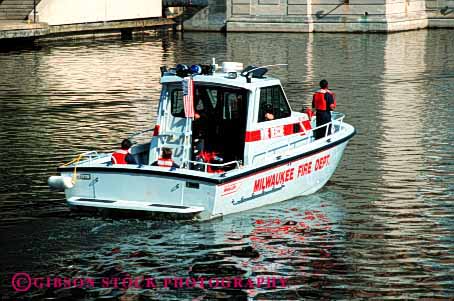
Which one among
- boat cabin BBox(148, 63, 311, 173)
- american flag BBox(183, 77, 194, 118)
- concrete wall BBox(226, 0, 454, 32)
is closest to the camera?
american flag BBox(183, 77, 194, 118)

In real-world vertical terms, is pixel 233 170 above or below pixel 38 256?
above

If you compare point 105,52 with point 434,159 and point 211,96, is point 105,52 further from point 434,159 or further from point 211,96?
point 211,96

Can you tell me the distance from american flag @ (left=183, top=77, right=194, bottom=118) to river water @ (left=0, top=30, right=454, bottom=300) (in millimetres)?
2504

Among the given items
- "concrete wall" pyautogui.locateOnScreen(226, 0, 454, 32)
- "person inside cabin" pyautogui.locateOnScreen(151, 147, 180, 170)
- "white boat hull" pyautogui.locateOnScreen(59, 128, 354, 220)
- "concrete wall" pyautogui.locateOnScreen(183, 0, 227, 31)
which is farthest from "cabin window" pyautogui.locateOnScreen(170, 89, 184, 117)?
"concrete wall" pyautogui.locateOnScreen(183, 0, 227, 31)

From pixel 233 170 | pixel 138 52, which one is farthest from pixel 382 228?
pixel 138 52

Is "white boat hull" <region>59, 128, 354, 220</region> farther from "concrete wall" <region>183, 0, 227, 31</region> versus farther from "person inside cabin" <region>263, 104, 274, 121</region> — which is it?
"concrete wall" <region>183, 0, 227, 31</region>

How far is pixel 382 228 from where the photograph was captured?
23297 millimetres

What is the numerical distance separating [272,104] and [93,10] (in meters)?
49.4

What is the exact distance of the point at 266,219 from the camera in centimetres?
2369

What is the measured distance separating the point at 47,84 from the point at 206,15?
109 feet

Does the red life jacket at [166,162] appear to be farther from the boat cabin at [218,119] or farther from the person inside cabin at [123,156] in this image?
the person inside cabin at [123,156]

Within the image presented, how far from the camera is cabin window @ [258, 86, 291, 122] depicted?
80.6 ft

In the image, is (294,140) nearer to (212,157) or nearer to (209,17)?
(212,157)

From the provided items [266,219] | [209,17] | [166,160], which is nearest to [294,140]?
[266,219]
